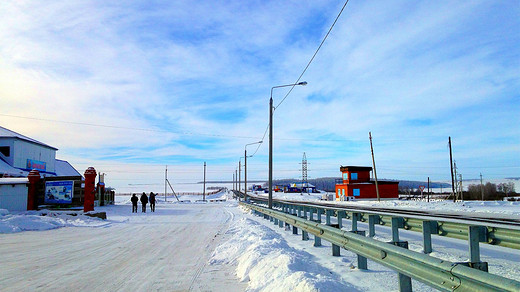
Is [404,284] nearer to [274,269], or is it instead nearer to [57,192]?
[274,269]

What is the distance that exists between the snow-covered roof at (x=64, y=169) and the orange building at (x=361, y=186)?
155 feet

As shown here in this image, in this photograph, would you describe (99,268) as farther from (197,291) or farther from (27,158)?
(27,158)

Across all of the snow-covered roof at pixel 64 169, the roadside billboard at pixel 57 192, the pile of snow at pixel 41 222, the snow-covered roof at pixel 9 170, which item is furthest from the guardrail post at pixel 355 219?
the snow-covered roof at pixel 64 169

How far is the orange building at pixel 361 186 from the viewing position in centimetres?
6219

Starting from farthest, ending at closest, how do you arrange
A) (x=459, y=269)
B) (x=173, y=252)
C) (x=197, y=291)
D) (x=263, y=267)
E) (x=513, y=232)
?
(x=173, y=252)
(x=263, y=267)
(x=197, y=291)
(x=513, y=232)
(x=459, y=269)

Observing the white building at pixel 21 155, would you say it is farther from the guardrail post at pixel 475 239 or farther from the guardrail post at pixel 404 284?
the guardrail post at pixel 475 239

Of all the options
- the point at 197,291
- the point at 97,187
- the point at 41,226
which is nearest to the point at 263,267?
the point at 197,291

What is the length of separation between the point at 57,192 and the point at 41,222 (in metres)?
14.3

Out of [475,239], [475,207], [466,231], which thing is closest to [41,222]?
[466,231]

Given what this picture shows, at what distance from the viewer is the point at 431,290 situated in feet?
18.6

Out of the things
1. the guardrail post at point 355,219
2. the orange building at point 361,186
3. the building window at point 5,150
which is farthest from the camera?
the orange building at point 361,186

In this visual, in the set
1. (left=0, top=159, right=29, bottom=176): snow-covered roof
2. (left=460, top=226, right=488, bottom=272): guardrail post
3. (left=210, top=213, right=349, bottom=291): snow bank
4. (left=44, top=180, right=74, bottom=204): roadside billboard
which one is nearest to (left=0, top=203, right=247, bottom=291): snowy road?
(left=210, top=213, right=349, bottom=291): snow bank

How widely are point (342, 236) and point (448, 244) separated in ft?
18.3

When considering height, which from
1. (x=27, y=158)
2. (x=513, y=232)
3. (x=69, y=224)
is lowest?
(x=69, y=224)
